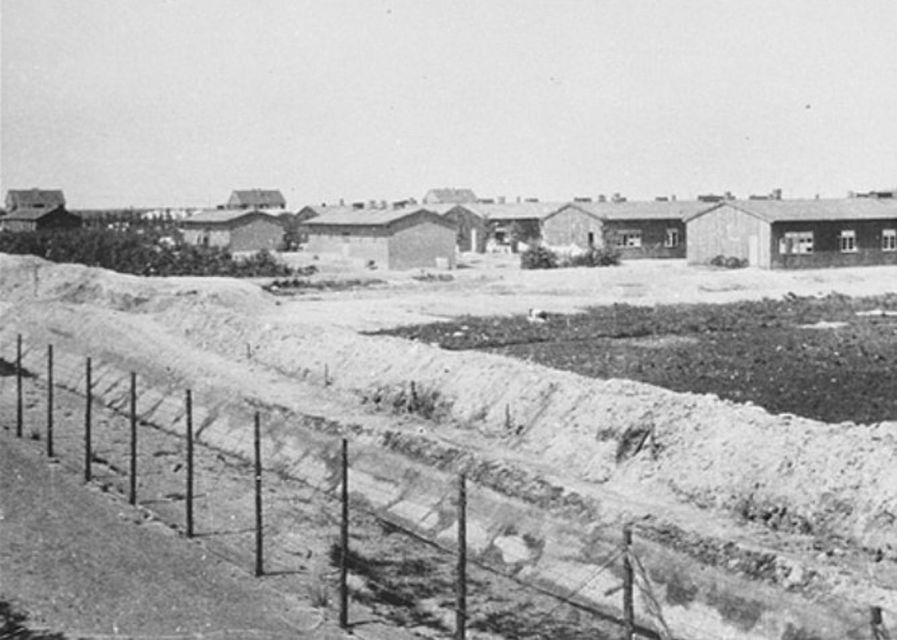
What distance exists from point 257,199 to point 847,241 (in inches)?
3143

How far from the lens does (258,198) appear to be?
12950 cm

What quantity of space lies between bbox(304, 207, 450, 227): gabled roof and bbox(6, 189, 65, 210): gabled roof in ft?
186

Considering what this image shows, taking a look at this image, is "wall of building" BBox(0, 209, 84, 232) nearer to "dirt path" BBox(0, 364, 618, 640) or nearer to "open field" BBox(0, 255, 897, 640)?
"open field" BBox(0, 255, 897, 640)

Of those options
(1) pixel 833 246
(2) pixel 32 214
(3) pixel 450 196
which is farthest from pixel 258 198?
(1) pixel 833 246

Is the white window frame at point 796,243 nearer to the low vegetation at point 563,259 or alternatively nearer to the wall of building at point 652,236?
the low vegetation at point 563,259

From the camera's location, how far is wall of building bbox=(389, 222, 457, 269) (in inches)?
2623

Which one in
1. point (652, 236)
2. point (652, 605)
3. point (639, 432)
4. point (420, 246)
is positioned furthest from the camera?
point (652, 236)

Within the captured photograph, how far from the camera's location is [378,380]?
25.6 m

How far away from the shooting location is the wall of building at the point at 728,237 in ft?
202

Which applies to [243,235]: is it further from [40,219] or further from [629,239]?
[629,239]

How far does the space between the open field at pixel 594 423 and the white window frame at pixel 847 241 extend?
19.6m

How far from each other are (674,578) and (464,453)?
5959 millimetres

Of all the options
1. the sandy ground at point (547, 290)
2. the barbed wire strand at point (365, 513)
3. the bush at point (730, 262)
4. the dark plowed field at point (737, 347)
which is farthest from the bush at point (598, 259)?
the barbed wire strand at point (365, 513)

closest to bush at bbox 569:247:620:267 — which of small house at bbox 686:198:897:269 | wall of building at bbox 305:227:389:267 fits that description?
small house at bbox 686:198:897:269
